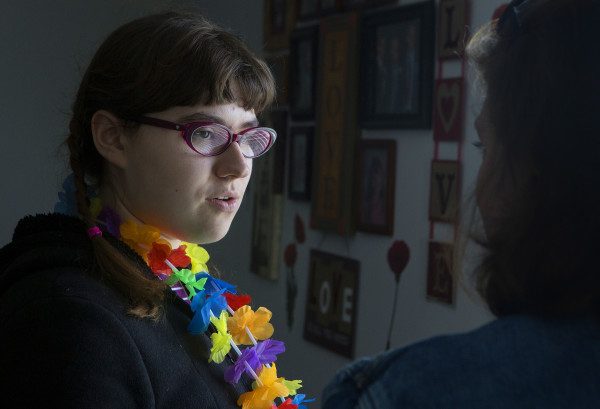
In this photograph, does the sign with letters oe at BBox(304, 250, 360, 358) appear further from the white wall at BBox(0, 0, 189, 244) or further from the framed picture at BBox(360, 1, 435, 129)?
the white wall at BBox(0, 0, 189, 244)

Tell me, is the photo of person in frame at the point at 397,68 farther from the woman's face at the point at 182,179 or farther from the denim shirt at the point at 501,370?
the denim shirt at the point at 501,370

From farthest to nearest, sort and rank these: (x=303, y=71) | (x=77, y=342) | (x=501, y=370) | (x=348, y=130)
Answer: (x=303, y=71) < (x=348, y=130) < (x=77, y=342) < (x=501, y=370)

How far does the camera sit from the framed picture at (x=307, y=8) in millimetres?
2869

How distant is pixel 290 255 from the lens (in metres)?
3.01

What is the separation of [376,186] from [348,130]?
0.73 feet

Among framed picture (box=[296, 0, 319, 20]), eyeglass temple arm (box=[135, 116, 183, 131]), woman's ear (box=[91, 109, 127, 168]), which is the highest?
framed picture (box=[296, 0, 319, 20])

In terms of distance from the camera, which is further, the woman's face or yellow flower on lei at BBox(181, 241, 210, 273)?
yellow flower on lei at BBox(181, 241, 210, 273)

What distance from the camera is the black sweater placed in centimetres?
93

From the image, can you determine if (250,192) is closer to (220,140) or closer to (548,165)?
(220,140)

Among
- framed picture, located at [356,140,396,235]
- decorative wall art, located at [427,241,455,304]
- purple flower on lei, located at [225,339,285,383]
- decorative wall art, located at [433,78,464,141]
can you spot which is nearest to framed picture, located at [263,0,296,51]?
framed picture, located at [356,140,396,235]

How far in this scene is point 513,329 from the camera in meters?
0.63

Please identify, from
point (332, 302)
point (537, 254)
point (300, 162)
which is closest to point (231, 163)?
point (537, 254)

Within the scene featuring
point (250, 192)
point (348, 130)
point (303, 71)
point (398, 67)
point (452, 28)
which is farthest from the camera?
point (250, 192)

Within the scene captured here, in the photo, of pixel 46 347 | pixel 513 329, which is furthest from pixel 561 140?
pixel 46 347
